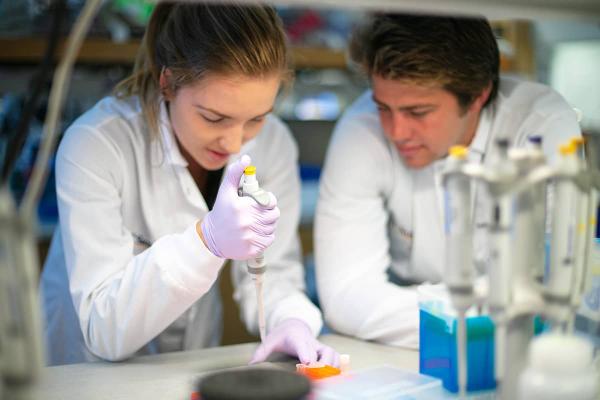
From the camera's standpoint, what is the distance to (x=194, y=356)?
160 centimetres

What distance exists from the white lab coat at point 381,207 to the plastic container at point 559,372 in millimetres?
774

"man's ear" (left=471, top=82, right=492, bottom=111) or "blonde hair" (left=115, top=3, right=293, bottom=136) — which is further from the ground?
"blonde hair" (left=115, top=3, right=293, bottom=136)

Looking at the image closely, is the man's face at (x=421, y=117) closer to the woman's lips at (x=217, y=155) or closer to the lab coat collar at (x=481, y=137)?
the lab coat collar at (x=481, y=137)

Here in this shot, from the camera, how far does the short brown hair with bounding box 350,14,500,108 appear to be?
5.63 feet

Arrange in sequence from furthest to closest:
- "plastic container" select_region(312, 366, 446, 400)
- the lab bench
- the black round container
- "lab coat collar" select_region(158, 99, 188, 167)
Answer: "lab coat collar" select_region(158, 99, 188, 167) → the lab bench → "plastic container" select_region(312, 366, 446, 400) → the black round container

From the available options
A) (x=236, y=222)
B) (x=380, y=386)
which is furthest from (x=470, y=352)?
(x=236, y=222)

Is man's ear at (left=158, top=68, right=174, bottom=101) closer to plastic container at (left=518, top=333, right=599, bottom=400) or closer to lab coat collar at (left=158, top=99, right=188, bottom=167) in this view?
lab coat collar at (left=158, top=99, right=188, bottom=167)

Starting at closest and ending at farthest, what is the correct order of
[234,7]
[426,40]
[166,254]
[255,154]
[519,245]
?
1. [519,245]
2. [166,254]
3. [234,7]
4. [426,40]
5. [255,154]

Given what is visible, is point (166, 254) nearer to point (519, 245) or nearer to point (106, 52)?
point (519, 245)

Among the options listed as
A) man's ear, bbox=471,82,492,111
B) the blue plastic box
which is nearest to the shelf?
man's ear, bbox=471,82,492,111

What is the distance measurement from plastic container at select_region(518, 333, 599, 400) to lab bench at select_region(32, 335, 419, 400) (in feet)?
1.87

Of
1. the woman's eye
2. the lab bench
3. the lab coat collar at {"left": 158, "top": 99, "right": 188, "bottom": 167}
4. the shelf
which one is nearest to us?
the lab bench

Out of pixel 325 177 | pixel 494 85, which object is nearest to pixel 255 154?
pixel 325 177

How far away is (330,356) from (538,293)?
61cm
